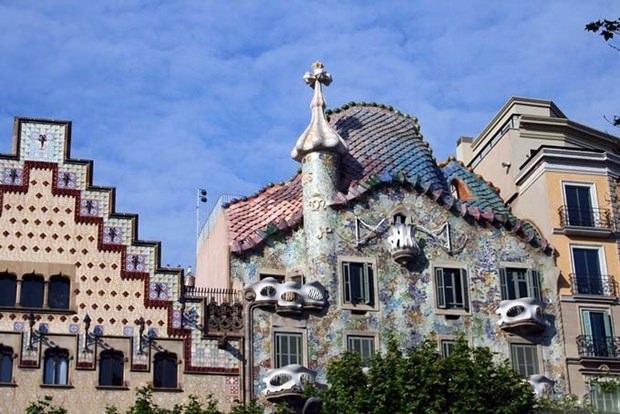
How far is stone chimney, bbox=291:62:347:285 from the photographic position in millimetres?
37344

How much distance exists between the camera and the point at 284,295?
36.1m

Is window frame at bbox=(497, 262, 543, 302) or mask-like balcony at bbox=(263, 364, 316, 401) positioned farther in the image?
window frame at bbox=(497, 262, 543, 302)

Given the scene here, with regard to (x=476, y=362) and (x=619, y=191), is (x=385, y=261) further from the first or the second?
(x=619, y=191)

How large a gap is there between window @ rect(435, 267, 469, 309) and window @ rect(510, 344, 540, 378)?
193cm

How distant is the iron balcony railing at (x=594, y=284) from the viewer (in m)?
38.9

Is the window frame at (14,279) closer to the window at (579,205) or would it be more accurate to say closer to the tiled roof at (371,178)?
the tiled roof at (371,178)

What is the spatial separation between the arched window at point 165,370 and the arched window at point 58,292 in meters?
2.91

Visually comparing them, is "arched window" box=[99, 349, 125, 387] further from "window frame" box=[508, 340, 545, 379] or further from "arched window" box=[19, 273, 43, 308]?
"window frame" box=[508, 340, 545, 379]

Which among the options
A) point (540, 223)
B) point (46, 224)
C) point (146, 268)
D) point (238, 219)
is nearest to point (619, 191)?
point (540, 223)

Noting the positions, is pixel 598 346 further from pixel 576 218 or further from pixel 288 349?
pixel 288 349

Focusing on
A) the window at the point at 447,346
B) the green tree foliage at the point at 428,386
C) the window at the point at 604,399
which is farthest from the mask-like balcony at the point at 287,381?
the window at the point at 604,399

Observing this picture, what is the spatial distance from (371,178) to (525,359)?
7.00 metres

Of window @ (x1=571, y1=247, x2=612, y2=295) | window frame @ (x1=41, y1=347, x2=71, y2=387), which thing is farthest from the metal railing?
window @ (x1=571, y1=247, x2=612, y2=295)

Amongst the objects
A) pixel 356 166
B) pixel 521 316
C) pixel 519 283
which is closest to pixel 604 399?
pixel 521 316
